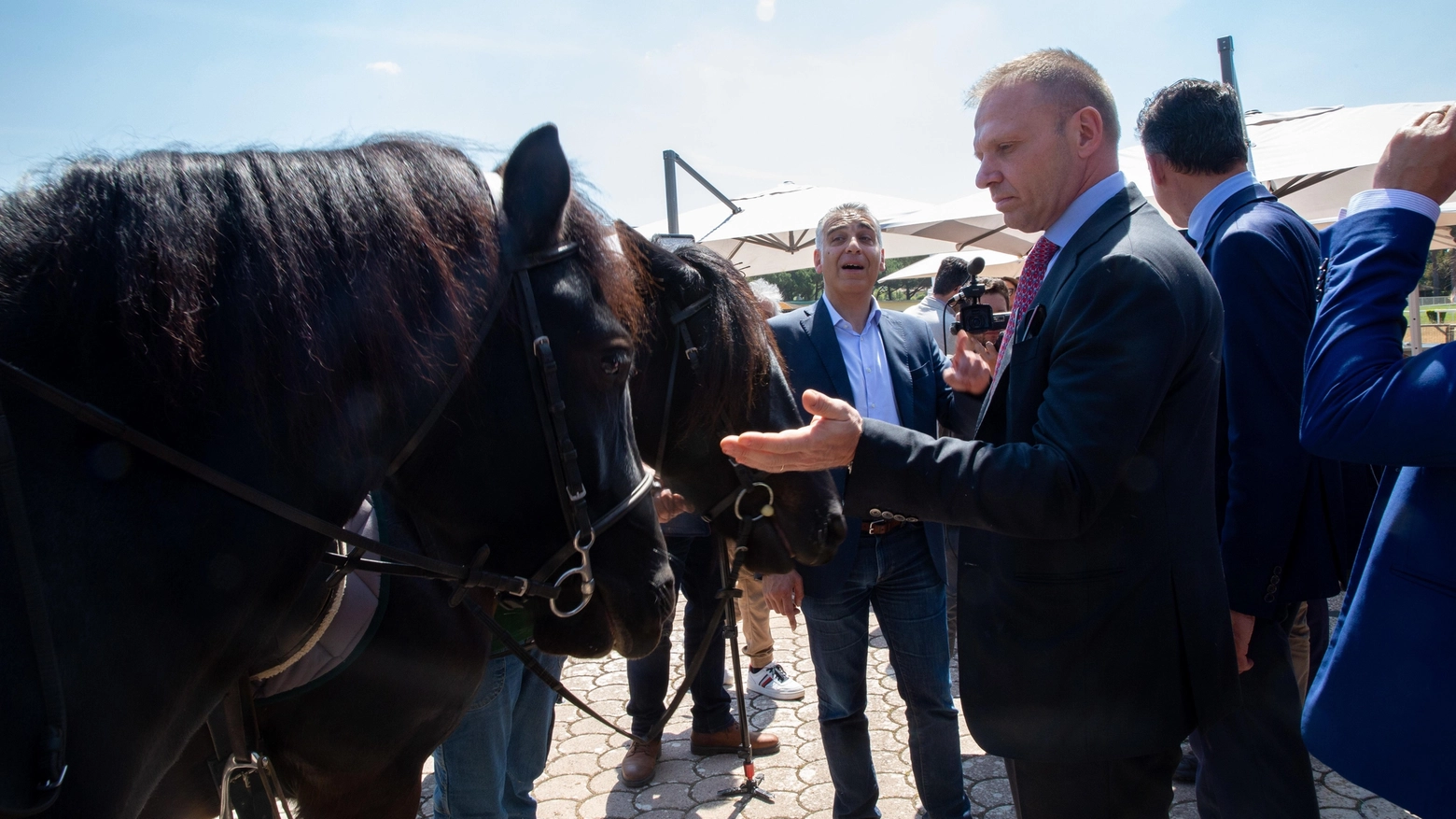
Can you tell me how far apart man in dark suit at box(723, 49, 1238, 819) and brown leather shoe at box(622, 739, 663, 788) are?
2.37 metres

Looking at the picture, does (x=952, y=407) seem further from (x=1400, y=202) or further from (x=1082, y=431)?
(x=1400, y=202)

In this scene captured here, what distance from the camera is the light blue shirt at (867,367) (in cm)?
316

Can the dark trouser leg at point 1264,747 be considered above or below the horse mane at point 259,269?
below

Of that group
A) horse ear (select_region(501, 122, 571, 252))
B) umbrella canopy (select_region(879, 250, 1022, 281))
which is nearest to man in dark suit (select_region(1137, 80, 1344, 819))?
horse ear (select_region(501, 122, 571, 252))

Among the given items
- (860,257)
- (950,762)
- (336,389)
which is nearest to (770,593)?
(950,762)

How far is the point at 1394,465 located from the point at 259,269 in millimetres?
1792

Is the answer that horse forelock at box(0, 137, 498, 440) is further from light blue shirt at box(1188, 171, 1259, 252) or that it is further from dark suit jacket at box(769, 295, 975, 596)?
light blue shirt at box(1188, 171, 1259, 252)

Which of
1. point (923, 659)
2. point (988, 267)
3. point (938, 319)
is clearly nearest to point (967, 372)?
point (923, 659)

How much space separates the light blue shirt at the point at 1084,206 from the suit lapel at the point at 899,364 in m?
1.37

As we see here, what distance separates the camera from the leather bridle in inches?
40.3

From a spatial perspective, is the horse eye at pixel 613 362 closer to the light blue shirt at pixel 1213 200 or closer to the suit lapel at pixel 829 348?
the suit lapel at pixel 829 348

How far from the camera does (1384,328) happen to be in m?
1.33

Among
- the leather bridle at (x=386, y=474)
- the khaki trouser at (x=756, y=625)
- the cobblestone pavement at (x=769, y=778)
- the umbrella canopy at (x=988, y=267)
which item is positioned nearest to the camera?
the leather bridle at (x=386, y=474)

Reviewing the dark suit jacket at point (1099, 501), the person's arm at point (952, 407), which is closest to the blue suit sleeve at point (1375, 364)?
the dark suit jacket at point (1099, 501)
